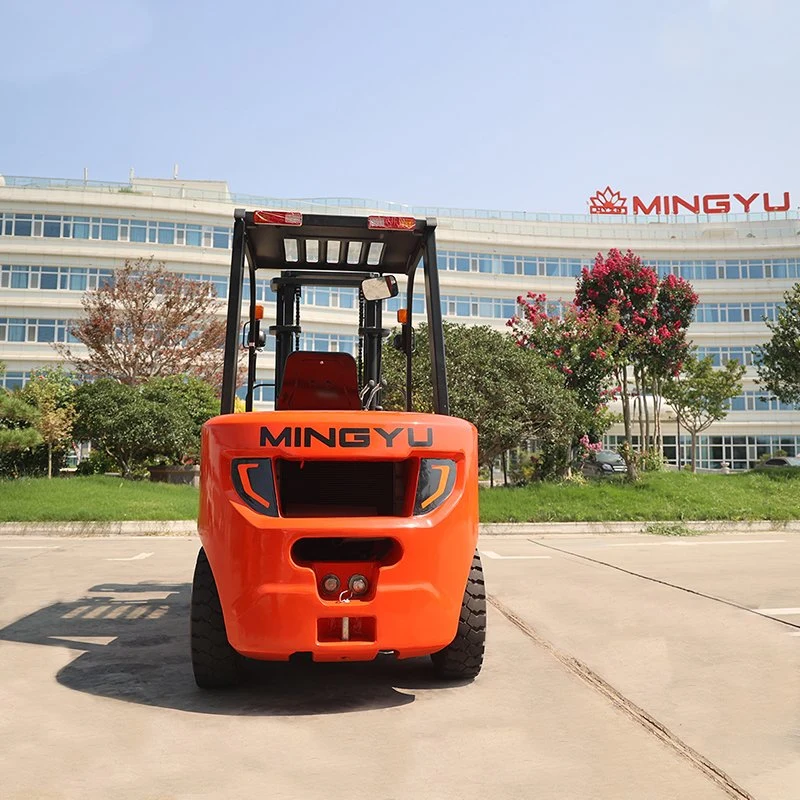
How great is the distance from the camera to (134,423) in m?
21.1

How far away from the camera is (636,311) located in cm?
2247

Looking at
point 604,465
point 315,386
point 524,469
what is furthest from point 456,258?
point 315,386

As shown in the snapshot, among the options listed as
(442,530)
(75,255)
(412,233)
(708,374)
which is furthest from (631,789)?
(75,255)

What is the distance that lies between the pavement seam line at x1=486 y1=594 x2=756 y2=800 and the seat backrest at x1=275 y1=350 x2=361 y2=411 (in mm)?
2107

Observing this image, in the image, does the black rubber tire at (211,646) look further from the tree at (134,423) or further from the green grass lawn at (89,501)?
the tree at (134,423)

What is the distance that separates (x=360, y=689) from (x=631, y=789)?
1806 mm

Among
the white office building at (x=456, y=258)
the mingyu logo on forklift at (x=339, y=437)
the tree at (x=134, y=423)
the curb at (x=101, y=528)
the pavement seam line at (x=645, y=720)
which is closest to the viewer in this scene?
the pavement seam line at (x=645, y=720)

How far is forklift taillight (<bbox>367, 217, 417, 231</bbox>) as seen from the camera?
5223 millimetres

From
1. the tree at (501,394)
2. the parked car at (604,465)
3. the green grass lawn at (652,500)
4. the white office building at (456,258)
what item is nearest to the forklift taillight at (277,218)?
the green grass lawn at (652,500)

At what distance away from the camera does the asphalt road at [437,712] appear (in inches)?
120

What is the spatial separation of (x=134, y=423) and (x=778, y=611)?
17796 millimetres

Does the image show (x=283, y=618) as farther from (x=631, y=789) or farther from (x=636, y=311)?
(x=636, y=311)

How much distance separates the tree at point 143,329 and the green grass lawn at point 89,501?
33.7 feet

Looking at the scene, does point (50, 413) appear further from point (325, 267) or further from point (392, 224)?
point (392, 224)
